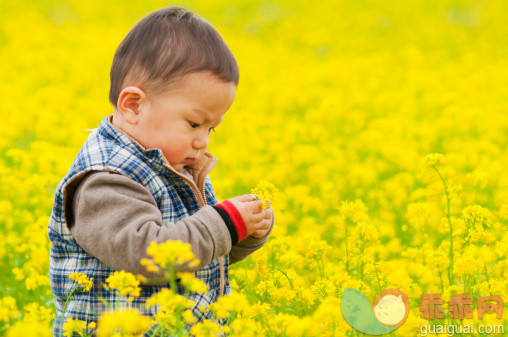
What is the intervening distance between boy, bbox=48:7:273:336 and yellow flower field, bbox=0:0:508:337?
6.9 inches

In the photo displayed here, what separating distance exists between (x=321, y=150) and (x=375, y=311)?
4.00 m

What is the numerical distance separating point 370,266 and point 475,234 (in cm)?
45

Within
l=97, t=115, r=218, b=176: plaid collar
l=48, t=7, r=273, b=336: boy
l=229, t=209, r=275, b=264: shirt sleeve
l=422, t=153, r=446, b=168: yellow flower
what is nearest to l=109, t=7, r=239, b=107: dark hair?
l=48, t=7, r=273, b=336: boy

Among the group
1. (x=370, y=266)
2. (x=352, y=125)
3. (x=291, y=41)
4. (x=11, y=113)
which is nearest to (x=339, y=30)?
(x=291, y=41)

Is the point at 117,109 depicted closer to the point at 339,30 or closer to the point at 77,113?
the point at 77,113

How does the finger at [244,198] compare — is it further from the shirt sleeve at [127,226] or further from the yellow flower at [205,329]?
the yellow flower at [205,329]

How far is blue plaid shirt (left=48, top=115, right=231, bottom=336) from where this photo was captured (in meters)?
2.47

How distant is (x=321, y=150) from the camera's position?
6516 millimetres

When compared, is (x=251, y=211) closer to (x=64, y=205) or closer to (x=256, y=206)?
(x=256, y=206)

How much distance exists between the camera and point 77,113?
26.9 ft

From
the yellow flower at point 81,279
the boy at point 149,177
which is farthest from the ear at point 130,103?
the yellow flower at point 81,279

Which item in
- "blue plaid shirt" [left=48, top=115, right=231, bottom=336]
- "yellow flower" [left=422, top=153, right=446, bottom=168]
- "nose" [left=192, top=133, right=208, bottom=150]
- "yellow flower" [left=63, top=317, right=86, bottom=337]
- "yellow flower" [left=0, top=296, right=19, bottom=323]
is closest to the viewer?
"yellow flower" [left=63, top=317, right=86, bottom=337]

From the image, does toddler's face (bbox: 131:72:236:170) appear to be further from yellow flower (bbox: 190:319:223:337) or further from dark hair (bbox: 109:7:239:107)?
yellow flower (bbox: 190:319:223:337)

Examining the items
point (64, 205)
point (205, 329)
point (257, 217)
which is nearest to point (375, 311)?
point (257, 217)
